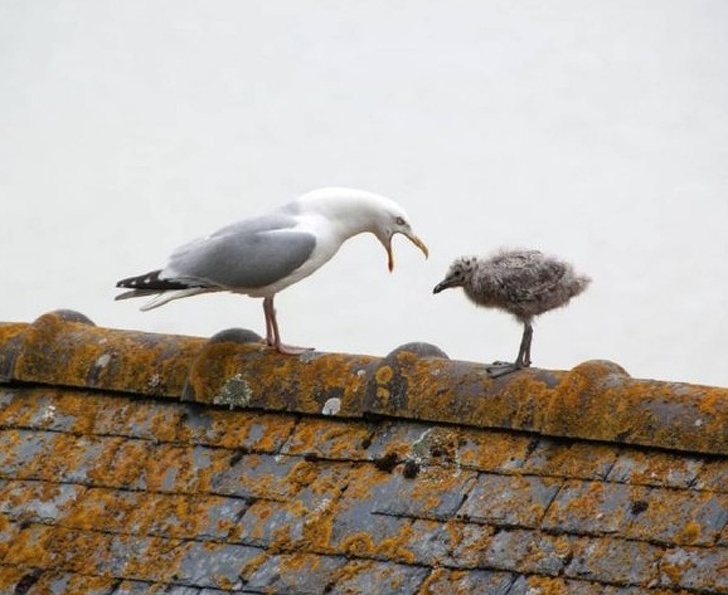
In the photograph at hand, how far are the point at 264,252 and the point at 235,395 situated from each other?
98 cm

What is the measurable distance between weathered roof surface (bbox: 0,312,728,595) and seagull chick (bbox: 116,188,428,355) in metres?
0.64

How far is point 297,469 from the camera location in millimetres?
6180

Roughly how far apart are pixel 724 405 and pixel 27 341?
2.62 meters

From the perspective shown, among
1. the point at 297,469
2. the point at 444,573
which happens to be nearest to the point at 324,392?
the point at 297,469

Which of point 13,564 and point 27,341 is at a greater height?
point 27,341

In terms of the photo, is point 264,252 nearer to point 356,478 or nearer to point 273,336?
point 273,336

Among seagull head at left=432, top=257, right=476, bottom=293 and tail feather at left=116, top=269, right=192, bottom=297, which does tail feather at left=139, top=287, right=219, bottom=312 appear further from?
seagull head at left=432, top=257, right=476, bottom=293

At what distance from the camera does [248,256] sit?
750cm

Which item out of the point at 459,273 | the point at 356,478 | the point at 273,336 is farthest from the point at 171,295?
the point at 356,478

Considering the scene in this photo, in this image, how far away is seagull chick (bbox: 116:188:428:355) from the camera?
751 centimetres

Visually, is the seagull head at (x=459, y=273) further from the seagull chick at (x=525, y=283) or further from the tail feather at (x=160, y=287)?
the tail feather at (x=160, y=287)

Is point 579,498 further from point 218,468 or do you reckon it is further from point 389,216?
point 389,216

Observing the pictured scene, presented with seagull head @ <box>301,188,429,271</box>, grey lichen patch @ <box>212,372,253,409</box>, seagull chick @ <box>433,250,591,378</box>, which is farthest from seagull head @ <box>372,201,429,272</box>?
grey lichen patch @ <box>212,372,253,409</box>

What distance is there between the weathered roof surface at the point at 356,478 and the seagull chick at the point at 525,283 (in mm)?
681
